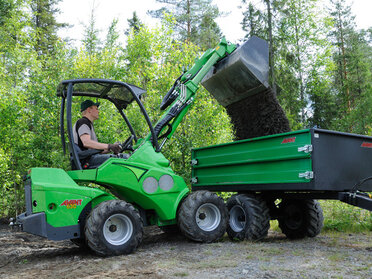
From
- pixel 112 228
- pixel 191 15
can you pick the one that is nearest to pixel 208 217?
pixel 112 228

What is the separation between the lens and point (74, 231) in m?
4.95

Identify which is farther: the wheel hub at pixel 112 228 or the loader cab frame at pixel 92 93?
the loader cab frame at pixel 92 93

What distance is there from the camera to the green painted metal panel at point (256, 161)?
17.9 feet

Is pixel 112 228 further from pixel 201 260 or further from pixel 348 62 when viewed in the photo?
pixel 348 62

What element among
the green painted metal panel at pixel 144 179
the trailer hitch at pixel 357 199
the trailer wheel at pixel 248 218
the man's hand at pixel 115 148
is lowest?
the trailer wheel at pixel 248 218

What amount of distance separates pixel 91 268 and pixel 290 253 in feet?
8.49

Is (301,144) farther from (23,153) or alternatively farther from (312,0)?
(312,0)

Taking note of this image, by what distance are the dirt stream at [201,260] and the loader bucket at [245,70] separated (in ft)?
9.58

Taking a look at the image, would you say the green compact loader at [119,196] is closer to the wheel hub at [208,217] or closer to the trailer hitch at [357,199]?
the wheel hub at [208,217]

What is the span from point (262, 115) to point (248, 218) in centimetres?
217

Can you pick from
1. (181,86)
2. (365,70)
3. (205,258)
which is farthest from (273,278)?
(365,70)

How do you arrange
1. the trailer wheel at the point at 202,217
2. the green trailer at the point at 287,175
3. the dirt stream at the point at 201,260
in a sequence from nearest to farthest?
the dirt stream at the point at 201,260 → the green trailer at the point at 287,175 → the trailer wheel at the point at 202,217

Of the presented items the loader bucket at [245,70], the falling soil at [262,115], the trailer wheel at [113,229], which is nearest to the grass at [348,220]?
the falling soil at [262,115]

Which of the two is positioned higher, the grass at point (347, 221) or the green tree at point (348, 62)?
the green tree at point (348, 62)
